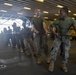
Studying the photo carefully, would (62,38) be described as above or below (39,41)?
above

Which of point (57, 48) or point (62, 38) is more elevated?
point (62, 38)

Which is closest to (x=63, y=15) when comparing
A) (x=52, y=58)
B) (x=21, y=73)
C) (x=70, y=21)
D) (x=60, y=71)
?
(x=70, y=21)

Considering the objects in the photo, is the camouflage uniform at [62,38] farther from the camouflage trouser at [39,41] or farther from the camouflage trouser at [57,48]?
the camouflage trouser at [39,41]

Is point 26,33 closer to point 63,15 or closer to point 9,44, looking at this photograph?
point 63,15

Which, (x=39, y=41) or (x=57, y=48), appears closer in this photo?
(x=57, y=48)

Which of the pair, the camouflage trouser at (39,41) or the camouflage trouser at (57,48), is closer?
the camouflage trouser at (57,48)

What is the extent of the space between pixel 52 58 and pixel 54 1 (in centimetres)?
1328

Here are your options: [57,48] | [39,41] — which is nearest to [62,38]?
[57,48]

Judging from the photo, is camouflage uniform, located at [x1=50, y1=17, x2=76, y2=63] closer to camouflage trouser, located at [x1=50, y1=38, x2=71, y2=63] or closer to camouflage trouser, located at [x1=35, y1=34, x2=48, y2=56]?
camouflage trouser, located at [x1=50, y1=38, x2=71, y2=63]

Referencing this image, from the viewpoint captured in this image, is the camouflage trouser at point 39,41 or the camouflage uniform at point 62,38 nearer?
the camouflage uniform at point 62,38

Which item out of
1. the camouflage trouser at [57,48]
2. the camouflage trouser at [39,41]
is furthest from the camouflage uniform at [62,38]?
the camouflage trouser at [39,41]

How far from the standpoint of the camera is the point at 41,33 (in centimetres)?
566

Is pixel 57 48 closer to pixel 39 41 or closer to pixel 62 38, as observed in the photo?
pixel 62 38

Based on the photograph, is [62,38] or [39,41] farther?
[39,41]
